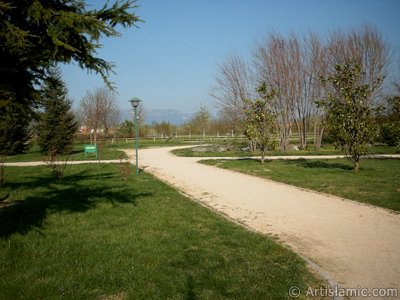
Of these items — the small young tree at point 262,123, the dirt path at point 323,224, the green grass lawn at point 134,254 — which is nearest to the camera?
the green grass lawn at point 134,254

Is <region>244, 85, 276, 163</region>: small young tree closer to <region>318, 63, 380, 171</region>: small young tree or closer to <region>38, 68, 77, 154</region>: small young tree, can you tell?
<region>318, 63, 380, 171</region>: small young tree

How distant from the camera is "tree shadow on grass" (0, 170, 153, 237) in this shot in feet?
22.6

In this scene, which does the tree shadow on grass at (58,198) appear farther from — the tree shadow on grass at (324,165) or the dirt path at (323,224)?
the tree shadow on grass at (324,165)

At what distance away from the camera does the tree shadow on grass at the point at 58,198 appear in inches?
271

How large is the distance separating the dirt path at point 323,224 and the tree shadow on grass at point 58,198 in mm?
2219

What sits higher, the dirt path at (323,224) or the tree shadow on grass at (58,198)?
the tree shadow on grass at (58,198)

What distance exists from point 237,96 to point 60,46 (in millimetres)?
25240

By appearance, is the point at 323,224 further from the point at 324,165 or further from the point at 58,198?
the point at 324,165

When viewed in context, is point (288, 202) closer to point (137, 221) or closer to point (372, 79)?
point (137, 221)

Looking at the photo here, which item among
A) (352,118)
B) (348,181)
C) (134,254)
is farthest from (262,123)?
(134,254)

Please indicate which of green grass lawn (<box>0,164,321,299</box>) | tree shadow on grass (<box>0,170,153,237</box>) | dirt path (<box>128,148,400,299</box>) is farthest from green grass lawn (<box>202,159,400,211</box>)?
tree shadow on grass (<box>0,170,153,237</box>)

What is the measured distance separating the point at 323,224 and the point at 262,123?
38.6ft

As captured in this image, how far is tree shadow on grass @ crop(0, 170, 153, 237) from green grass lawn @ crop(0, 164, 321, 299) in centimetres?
4

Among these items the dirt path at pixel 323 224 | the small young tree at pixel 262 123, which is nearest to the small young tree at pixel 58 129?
the small young tree at pixel 262 123
